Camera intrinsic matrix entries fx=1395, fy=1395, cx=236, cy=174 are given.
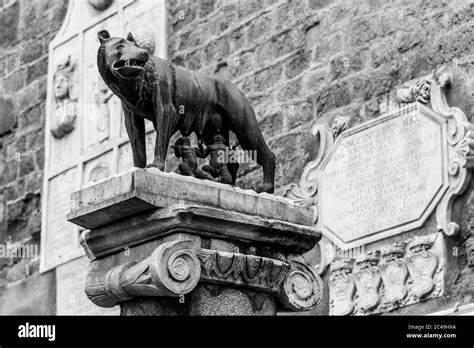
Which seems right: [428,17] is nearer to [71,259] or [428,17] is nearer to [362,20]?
[362,20]

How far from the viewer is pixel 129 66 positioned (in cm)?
568

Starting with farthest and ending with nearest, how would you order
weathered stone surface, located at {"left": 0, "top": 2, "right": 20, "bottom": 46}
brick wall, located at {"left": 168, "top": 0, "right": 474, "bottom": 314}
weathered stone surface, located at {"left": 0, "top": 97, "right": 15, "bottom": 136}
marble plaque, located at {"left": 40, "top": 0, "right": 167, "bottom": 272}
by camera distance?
weathered stone surface, located at {"left": 0, "top": 2, "right": 20, "bottom": 46} < weathered stone surface, located at {"left": 0, "top": 97, "right": 15, "bottom": 136} < marble plaque, located at {"left": 40, "top": 0, "right": 167, "bottom": 272} < brick wall, located at {"left": 168, "top": 0, "right": 474, "bottom": 314}

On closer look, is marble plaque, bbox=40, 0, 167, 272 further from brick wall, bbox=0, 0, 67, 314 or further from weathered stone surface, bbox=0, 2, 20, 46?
weathered stone surface, bbox=0, 2, 20, 46

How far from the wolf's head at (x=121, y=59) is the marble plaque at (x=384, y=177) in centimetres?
302

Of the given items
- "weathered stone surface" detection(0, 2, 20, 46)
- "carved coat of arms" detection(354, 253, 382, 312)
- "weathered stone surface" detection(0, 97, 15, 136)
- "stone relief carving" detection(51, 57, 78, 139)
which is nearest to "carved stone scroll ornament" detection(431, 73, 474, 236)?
"carved coat of arms" detection(354, 253, 382, 312)

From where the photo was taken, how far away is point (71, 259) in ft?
38.3

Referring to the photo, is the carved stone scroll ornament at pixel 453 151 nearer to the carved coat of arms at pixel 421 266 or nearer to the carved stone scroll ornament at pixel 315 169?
the carved coat of arms at pixel 421 266

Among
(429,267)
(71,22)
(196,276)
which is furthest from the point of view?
(71,22)

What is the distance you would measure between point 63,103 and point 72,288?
69.4 inches

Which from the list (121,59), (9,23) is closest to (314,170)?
(121,59)

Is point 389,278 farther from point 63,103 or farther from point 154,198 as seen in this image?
point 63,103

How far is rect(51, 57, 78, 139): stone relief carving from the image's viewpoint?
12.2 m

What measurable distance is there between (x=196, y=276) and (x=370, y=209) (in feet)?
12.7
